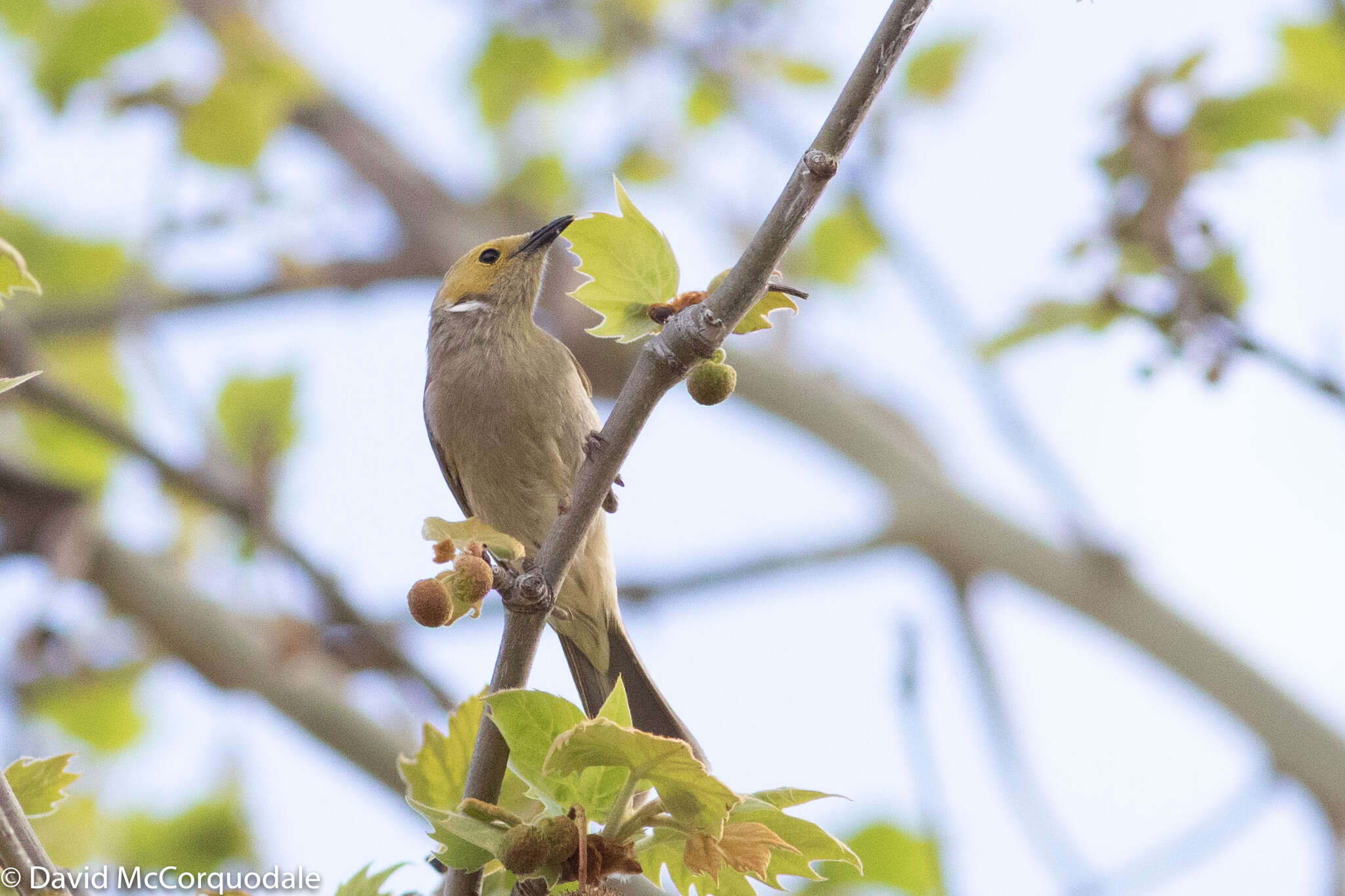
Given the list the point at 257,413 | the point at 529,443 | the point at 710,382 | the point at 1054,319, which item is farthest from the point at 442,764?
the point at 257,413

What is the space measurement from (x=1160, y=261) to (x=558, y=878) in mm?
2752

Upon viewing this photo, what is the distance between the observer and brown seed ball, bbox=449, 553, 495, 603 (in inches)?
85.4

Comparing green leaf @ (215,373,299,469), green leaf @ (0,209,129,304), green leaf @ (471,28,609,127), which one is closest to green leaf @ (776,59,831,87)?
green leaf @ (471,28,609,127)

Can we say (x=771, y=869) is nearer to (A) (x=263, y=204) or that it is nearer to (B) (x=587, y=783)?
(B) (x=587, y=783)

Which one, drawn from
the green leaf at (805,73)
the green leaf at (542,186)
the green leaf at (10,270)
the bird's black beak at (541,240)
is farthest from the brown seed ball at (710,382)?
the green leaf at (542,186)

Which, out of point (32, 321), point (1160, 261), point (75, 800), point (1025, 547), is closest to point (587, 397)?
point (1160, 261)

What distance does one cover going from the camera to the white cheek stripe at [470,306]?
4633 millimetres

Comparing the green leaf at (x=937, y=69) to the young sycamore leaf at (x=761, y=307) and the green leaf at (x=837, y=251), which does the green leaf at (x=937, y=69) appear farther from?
the young sycamore leaf at (x=761, y=307)

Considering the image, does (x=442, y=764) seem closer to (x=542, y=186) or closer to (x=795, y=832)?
(x=795, y=832)

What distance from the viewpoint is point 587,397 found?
4289 mm

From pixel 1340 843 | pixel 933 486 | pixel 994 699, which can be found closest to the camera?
pixel 994 699

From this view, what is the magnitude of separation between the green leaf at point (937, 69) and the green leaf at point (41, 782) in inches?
214

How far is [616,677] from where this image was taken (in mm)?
4031

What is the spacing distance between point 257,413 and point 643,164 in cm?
276
